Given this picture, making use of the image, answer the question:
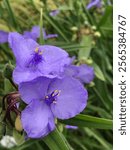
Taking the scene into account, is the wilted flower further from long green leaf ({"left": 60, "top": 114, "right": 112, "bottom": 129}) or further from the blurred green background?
long green leaf ({"left": 60, "top": 114, "right": 112, "bottom": 129})

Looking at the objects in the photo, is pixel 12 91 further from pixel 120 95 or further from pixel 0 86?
pixel 0 86

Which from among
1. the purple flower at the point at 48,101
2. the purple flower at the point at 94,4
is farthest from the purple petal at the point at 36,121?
the purple flower at the point at 94,4

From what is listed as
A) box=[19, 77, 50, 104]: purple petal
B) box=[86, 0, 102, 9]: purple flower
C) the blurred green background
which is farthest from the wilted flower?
box=[19, 77, 50, 104]: purple petal

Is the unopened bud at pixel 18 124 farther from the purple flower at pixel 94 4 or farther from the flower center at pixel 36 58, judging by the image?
the purple flower at pixel 94 4

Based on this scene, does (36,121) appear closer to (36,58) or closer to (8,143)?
(36,58)

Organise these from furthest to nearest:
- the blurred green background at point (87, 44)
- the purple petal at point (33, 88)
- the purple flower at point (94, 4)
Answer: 1. the purple flower at point (94, 4)
2. the blurred green background at point (87, 44)
3. the purple petal at point (33, 88)

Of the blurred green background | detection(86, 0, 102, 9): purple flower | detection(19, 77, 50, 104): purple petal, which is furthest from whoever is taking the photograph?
detection(86, 0, 102, 9): purple flower

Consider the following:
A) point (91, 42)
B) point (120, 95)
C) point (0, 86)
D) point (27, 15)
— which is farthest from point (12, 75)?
point (27, 15)
